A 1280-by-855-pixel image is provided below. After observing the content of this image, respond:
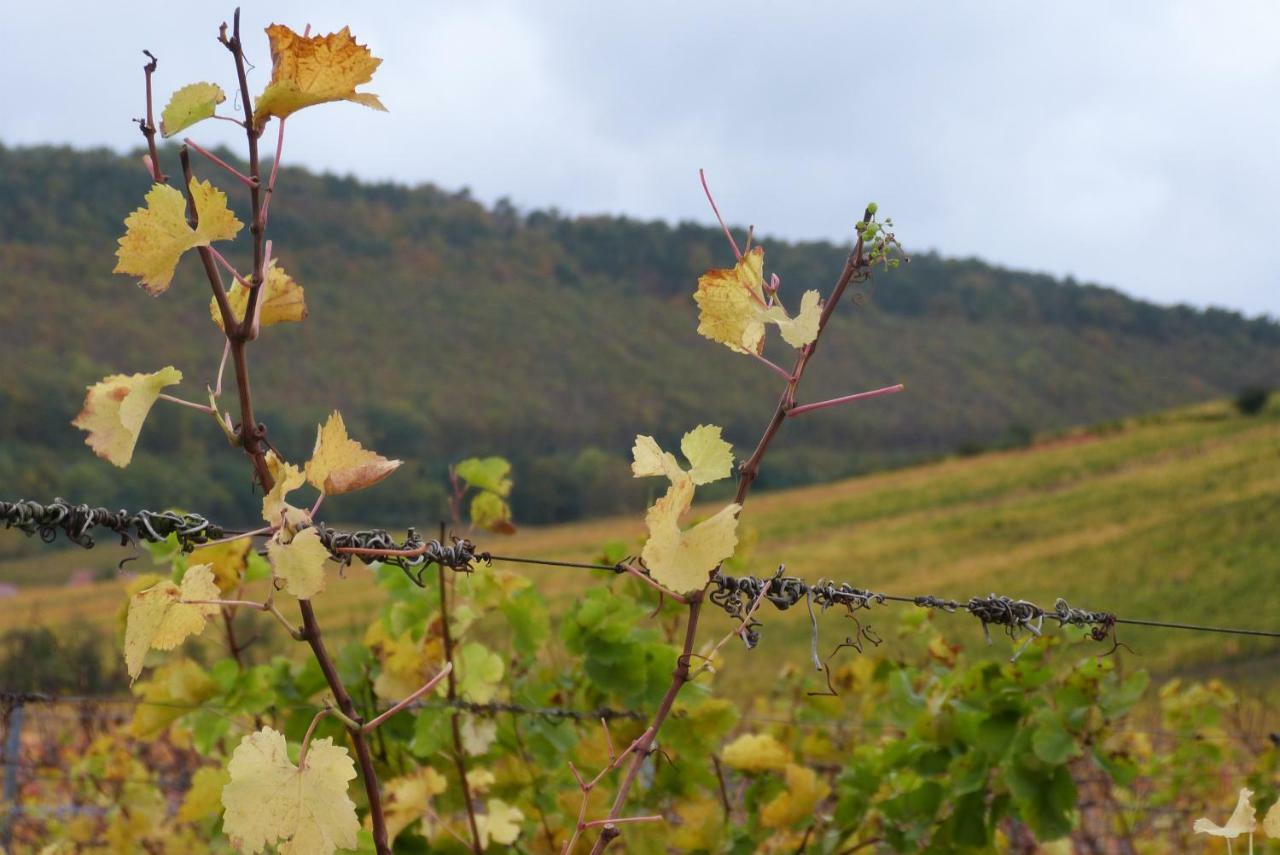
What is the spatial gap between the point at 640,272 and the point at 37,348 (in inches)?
779

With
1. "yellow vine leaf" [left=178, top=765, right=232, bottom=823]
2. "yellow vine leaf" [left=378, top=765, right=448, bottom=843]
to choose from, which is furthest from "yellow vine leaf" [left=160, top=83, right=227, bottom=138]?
"yellow vine leaf" [left=178, top=765, right=232, bottom=823]

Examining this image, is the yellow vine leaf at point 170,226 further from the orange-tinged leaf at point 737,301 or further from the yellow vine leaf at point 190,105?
the orange-tinged leaf at point 737,301

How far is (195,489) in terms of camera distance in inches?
873

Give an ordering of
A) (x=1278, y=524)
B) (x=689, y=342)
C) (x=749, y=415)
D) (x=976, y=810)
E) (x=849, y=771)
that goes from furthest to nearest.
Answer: (x=689, y=342)
(x=749, y=415)
(x=1278, y=524)
(x=849, y=771)
(x=976, y=810)

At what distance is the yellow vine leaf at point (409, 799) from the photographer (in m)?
1.39

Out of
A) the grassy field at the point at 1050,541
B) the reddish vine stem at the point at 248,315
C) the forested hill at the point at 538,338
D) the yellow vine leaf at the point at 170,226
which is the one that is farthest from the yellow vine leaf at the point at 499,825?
the forested hill at the point at 538,338

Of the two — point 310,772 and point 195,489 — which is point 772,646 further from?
point 195,489

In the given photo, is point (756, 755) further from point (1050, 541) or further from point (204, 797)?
point (1050, 541)

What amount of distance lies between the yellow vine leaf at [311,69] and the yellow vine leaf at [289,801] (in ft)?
1.19

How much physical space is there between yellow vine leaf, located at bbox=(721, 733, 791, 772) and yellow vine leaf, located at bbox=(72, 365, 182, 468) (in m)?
1.35

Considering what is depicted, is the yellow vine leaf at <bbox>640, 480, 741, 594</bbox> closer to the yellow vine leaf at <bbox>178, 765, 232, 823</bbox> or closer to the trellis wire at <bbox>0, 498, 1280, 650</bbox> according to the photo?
the trellis wire at <bbox>0, 498, 1280, 650</bbox>

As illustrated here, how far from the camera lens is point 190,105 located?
2.09 feet

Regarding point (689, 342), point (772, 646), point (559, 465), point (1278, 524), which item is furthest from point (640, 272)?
point (772, 646)

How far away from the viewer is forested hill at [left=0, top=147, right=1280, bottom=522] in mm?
31641
